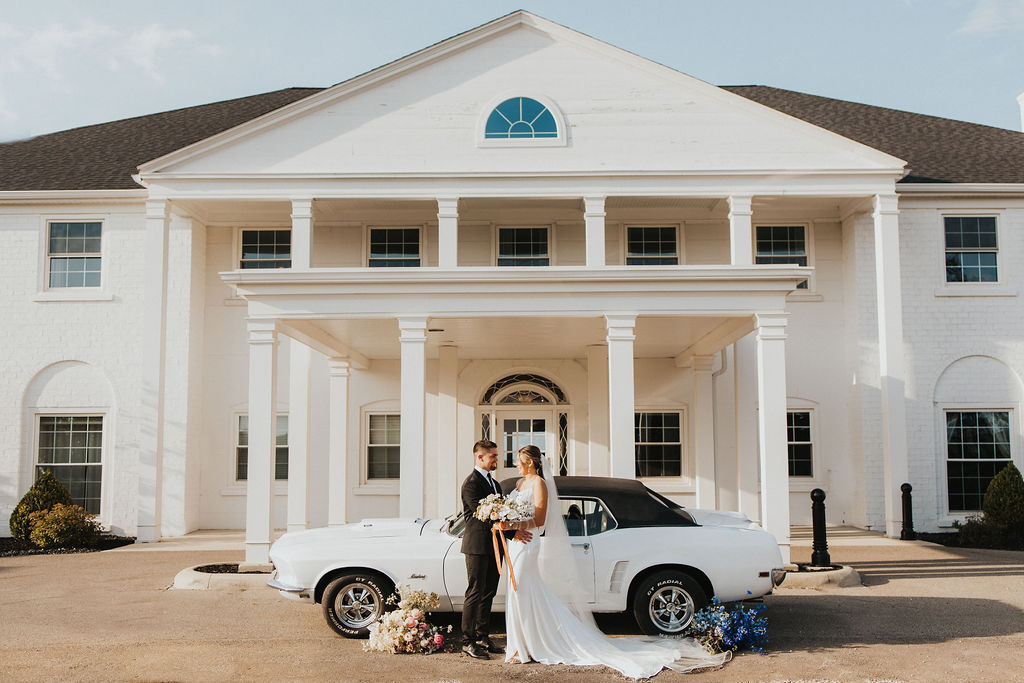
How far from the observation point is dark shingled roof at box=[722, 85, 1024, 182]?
18.2 meters

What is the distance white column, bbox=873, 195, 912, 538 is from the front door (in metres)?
6.45

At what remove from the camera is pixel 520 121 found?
16250 mm

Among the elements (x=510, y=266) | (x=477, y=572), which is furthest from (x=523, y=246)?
(x=477, y=572)

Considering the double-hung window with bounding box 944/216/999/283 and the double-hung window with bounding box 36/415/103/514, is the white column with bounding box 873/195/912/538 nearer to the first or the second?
the double-hung window with bounding box 944/216/999/283

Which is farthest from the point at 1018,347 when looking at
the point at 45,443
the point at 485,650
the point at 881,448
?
the point at 45,443

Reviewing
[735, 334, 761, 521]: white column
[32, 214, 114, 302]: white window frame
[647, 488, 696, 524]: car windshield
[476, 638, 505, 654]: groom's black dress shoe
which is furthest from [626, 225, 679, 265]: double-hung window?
[476, 638, 505, 654]: groom's black dress shoe

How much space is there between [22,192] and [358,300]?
9.57m

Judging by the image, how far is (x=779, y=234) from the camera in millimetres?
18375

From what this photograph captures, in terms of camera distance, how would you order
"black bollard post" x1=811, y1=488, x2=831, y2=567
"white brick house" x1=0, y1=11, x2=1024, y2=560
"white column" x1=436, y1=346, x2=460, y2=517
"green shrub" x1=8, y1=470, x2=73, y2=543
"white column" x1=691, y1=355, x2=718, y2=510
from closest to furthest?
"black bollard post" x1=811, y1=488, x2=831, y2=567
"green shrub" x1=8, y1=470, x2=73, y2=543
"white brick house" x1=0, y1=11, x2=1024, y2=560
"white column" x1=691, y1=355, x2=718, y2=510
"white column" x1=436, y1=346, x2=460, y2=517

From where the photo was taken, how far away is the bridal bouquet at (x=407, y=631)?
25.7 ft

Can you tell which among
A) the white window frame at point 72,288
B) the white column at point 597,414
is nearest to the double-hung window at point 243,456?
the white window frame at point 72,288

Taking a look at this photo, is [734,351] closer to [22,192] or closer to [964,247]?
[964,247]

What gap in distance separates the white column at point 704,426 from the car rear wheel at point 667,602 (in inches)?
345

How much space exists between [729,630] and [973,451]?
40.1 ft
